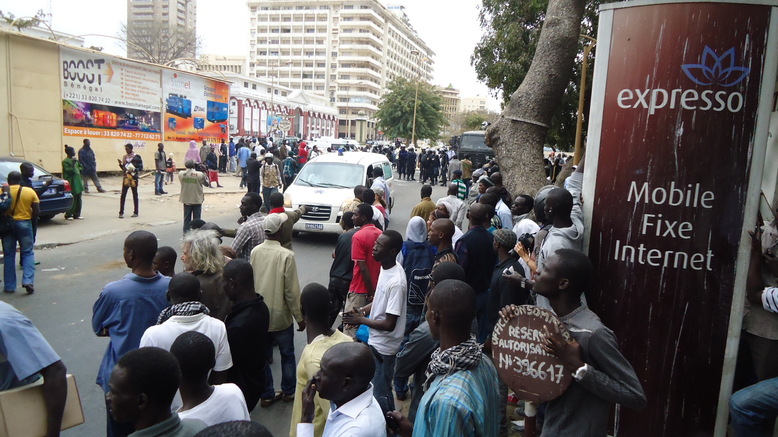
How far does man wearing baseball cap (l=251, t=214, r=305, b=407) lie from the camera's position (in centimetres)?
476

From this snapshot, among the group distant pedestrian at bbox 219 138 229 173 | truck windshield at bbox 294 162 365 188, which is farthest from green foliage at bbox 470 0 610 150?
distant pedestrian at bbox 219 138 229 173

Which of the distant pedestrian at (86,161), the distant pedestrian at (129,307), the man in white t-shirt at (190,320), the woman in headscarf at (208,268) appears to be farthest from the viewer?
the distant pedestrian at (86,161)

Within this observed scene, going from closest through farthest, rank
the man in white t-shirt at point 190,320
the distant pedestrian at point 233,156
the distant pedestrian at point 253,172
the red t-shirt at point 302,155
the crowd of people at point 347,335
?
the crowd of people at point 347,335, the man in white t-shirt at point 190,320, the distant pedestrian at point 253,172, the red t-shirt at point 302,155, the distant pedestrian at point 233,156

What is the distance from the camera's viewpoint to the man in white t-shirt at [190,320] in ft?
10.4

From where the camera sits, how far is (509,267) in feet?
14.3

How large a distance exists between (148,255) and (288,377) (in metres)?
1.87

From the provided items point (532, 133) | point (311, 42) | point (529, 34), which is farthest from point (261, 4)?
point (532, 133)

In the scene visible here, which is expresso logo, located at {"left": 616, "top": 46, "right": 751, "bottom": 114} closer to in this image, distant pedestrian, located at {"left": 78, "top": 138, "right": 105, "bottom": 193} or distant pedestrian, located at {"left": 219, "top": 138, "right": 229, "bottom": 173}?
distant pedestrian, located at {"left": 78, "top": 138, "right": 105, "bottom": 193}

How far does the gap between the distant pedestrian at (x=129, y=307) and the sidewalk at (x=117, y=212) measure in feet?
27.1

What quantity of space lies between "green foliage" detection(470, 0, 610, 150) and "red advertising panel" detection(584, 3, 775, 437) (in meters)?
14.0

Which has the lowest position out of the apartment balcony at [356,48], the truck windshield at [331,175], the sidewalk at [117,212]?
the sidewalk at [117,212]

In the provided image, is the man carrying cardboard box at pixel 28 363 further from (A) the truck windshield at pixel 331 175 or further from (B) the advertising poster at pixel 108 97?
(B) the advertising poster at pixel 108 97

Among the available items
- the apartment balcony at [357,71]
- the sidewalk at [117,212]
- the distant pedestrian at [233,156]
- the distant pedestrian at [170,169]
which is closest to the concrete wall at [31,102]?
the sidewalk at [117,212]

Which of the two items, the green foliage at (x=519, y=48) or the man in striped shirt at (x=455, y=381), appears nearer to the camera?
the man in striped shirt at (x=455, y=381)
